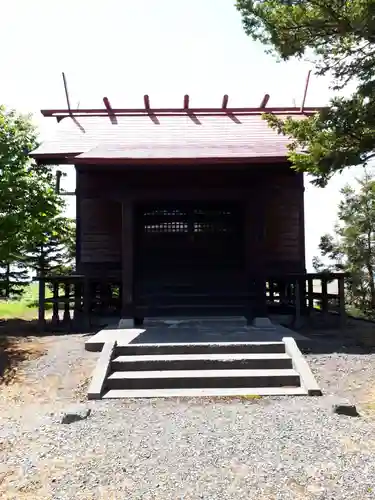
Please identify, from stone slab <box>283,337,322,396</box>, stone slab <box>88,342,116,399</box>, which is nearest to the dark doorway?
stone slab <box>283,337,322,396</box>

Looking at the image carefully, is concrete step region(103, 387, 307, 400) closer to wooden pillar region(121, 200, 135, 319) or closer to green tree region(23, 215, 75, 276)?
wooden pillar region(121, 200, 135, 319)

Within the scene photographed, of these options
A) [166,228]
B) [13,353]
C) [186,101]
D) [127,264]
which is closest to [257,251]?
[127,264]

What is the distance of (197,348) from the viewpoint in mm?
6082

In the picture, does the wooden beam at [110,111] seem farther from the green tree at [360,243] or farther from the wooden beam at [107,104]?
the green tree at [360,243]

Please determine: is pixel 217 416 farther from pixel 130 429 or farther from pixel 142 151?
pixel 142 151

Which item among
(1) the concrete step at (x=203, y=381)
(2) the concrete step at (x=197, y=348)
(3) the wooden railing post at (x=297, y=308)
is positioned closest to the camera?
(1) the concrete step at (x=203, y=381)

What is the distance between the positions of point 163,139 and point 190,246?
2924 millimetres

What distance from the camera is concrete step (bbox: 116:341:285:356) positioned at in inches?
238

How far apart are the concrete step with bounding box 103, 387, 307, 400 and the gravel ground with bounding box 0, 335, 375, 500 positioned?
15 cm

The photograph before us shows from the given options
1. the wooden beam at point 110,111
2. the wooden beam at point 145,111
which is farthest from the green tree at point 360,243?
the wooden beam at point 110,111

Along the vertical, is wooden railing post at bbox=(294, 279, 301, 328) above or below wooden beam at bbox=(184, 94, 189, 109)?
below

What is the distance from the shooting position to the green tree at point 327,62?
5.70 meters

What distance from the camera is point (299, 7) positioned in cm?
576

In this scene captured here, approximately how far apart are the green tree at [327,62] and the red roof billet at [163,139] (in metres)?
1.71
